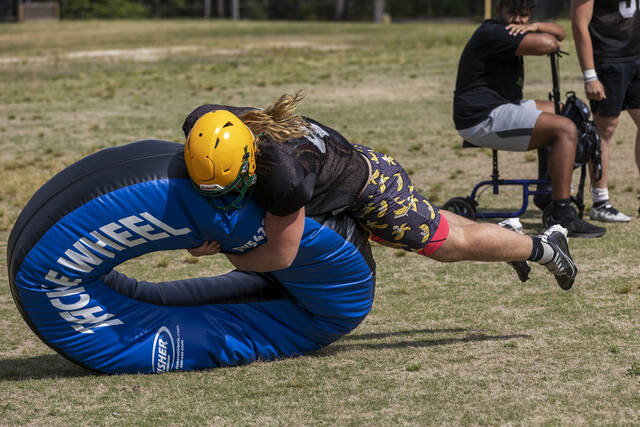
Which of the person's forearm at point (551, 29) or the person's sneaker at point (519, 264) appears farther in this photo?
the person's forearm at point (551, 29)

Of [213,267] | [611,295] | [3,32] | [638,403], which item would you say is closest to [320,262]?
[638,403]

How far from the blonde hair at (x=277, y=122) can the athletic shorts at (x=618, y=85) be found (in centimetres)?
436

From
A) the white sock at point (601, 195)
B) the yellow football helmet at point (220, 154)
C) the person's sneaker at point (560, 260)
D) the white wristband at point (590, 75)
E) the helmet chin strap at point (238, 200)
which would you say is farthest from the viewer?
the white sock at point (601, 195)

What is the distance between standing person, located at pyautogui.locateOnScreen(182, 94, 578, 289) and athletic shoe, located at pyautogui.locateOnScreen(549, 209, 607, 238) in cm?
227

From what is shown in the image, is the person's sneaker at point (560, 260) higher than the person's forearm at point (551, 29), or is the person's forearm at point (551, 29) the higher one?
the person's forearm at point (551, 29)

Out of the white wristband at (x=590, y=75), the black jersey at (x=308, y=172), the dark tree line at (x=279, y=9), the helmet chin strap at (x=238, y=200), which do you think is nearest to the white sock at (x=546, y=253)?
the black jersey at (x=308, y=172)

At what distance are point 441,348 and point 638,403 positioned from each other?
4.12 feet

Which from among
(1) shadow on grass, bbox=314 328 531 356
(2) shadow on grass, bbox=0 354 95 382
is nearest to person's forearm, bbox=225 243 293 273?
(1) shadow on grass, bbox=314 328 531 356

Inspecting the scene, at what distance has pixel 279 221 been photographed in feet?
15.0

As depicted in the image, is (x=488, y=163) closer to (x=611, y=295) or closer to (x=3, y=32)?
(x=611, y=295)

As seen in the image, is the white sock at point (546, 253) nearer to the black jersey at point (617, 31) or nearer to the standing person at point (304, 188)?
the standing person at point (304, 188)

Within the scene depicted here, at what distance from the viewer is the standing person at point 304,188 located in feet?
14.3

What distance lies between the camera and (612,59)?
8188 mm

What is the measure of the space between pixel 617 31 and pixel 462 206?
78.1 inches
